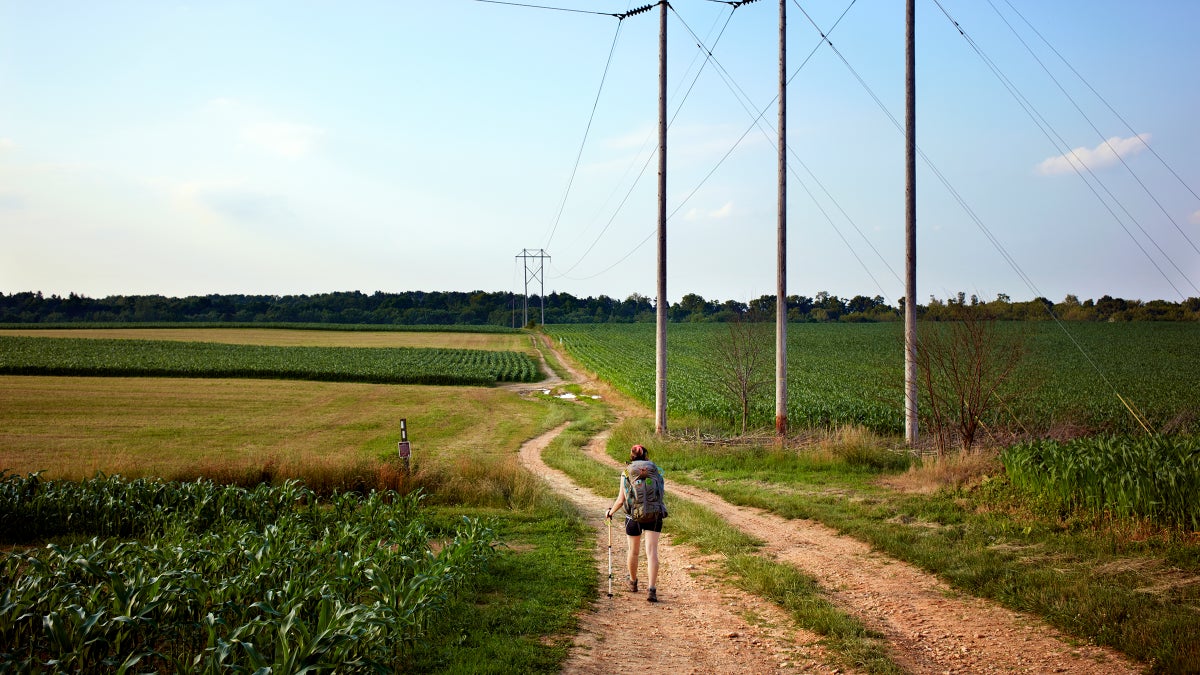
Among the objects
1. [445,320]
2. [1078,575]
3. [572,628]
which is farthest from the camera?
[445,320]

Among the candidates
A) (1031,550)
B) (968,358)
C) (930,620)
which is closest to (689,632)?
(930,620)

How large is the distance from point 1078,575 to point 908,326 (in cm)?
989

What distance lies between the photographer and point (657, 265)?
2183 cm

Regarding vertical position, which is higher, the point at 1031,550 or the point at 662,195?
the point at 662,195

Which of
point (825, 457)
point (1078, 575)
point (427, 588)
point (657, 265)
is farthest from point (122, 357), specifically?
point (1078, 575)

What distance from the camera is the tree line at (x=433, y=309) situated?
3617 inches

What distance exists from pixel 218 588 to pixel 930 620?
7194 millimetres

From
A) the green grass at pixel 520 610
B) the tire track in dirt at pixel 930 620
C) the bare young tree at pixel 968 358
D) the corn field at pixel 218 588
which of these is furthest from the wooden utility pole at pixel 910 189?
the corn field at pixel 218 588

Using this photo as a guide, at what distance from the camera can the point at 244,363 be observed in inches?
1938

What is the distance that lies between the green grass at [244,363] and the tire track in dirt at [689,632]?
3772 cm

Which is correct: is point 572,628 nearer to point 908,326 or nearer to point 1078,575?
point 1078,575

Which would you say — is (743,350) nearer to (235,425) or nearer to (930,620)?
(930,620)

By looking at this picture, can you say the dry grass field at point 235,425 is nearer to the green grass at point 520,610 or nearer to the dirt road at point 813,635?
the green grass at point 520,610

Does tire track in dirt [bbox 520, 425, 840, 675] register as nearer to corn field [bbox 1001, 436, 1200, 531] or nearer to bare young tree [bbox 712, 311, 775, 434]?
corn field [bbox 1001, 436, 1200, 531]
